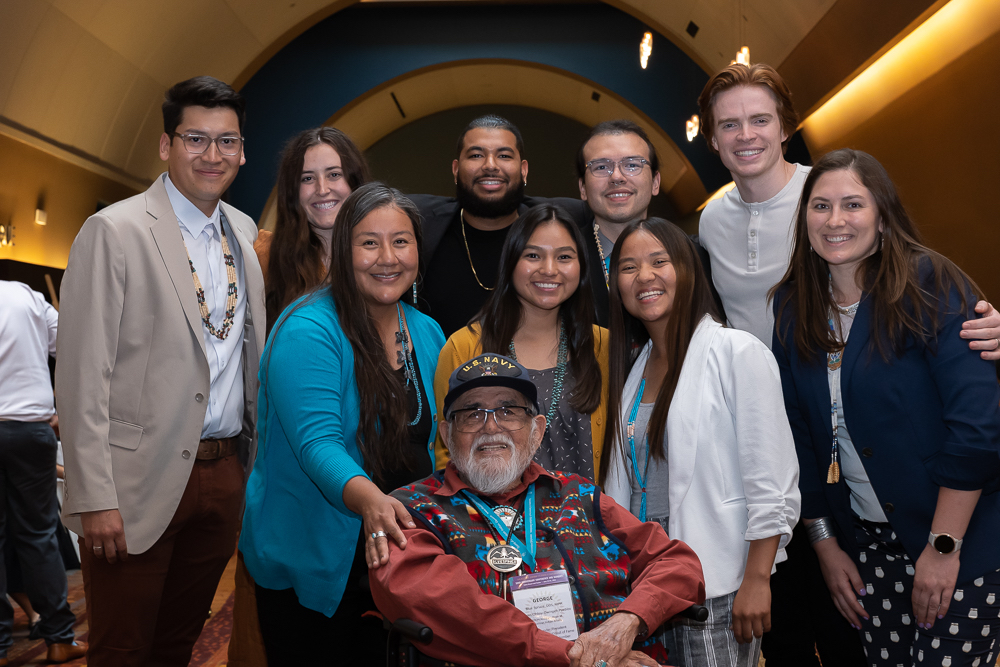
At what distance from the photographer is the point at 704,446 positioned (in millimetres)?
2129

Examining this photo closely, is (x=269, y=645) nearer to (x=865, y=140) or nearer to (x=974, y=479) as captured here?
(x=974, y=479)

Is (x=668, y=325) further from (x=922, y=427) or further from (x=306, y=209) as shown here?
(x=306, y=209)

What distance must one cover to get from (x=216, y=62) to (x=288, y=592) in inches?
289

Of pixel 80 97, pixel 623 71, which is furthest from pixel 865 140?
pixel 80 97

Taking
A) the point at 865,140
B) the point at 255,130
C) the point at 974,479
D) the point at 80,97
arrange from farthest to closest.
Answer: the point at 255,130 → the point at 80,97 → the point at 865,140 → the point at 974,479

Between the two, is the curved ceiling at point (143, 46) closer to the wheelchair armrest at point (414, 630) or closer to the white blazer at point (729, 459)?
the white blazer at point (729, 459)

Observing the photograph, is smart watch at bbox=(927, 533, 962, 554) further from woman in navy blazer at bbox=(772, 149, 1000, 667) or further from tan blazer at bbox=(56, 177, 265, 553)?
tan blazer at bbox=(56, 177, 265, 553)

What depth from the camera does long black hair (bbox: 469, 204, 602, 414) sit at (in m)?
2.43

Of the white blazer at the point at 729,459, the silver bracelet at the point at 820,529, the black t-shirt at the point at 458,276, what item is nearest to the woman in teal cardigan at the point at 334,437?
the white blazer at the point at 729,459

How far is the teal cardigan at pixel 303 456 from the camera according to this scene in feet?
6.57

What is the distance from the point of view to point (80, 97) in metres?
6.33

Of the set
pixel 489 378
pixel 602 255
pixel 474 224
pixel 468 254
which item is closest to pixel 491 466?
pixel 489 378

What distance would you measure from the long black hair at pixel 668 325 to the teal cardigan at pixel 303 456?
2.51 ft

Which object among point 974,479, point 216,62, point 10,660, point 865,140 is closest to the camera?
point 974,479
